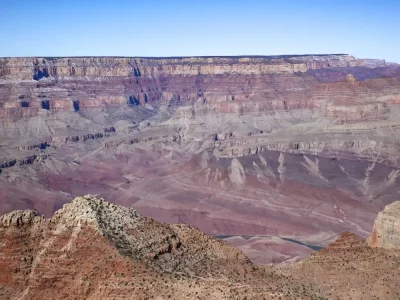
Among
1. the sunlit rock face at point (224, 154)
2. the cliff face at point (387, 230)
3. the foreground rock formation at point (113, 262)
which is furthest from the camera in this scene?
the sunlit rock face at point (224, 154)

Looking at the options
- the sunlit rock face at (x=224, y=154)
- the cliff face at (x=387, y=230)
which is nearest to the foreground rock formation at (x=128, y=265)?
the cliff face at (x=387, y=230)

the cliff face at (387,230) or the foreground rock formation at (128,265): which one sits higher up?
the foreground rock formation at (128,265)

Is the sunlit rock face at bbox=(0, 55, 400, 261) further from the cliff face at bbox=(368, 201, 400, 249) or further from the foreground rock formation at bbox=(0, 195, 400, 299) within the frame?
the foreground rock formation at bbox=(0, 195, 400, 299)

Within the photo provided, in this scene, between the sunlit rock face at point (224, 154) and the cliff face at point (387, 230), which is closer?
the cliff face at point (387, 230)

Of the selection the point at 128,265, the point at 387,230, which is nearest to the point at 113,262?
the point at 128,265

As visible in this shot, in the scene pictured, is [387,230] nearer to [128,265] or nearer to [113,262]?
[128,265]

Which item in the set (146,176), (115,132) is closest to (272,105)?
(115,132)

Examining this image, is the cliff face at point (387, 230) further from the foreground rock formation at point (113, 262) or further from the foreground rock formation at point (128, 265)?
the foreground rock formation at point (113, 262)

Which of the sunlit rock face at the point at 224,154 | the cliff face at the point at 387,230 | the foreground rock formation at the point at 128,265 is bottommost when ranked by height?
the sunlit rock face at the point at 224,154
